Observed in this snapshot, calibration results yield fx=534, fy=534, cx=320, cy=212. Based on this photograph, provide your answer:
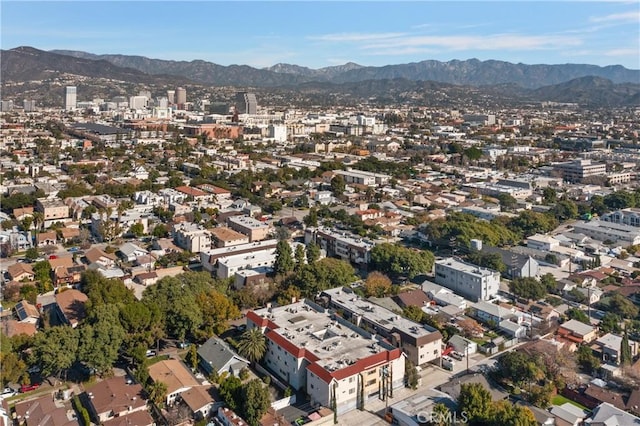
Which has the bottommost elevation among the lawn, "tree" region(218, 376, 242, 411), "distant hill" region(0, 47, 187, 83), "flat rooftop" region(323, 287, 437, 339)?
the lawn

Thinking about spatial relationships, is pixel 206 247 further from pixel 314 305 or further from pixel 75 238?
pixel 314 305

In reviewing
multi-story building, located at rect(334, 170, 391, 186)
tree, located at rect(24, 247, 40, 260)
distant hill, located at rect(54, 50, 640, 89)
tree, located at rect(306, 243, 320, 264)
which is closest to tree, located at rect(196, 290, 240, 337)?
tree, located at rect(306, 243, 320, 264)

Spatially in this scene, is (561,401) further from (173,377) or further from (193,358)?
(173,377)

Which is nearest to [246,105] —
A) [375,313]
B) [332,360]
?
[375,313]

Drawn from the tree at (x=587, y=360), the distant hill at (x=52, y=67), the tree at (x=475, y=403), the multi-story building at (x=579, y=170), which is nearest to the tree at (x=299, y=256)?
the tree at (x=475, y=403)

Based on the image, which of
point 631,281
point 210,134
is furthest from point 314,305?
point 210,134

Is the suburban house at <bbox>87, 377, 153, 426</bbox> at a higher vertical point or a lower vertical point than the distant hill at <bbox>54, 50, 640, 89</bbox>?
lower

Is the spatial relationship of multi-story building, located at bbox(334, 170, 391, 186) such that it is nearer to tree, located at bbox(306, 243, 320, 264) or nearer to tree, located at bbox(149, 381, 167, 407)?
tree, located at bbox(306, 243, 320, 264)
